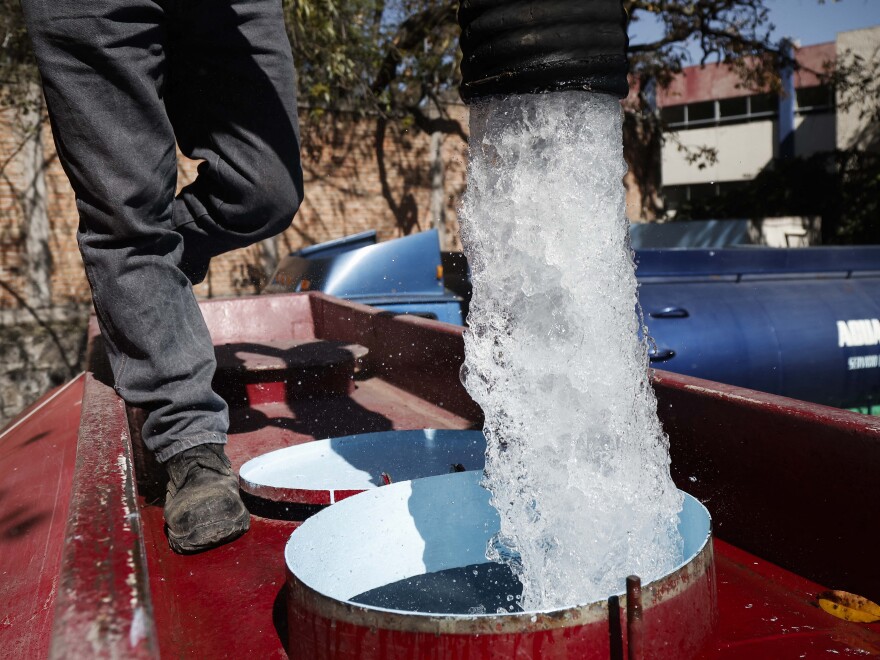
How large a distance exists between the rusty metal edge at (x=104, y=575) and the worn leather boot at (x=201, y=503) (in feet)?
1.11

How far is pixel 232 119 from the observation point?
61.2 inches

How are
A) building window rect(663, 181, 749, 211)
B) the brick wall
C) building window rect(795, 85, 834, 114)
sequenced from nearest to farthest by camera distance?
the brick wall → building window rect(795, 85, 834, 114) → building window rect(663, 181, 749, 211)

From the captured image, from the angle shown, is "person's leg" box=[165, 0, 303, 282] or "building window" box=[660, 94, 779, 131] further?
"building window" box=[660, 94, 779, 131]

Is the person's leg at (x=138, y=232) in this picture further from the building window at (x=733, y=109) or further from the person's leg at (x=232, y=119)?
the building window at (x=733, y=109)

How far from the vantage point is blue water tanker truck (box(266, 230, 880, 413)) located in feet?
13.0

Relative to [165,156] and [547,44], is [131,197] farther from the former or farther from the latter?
[547,44]

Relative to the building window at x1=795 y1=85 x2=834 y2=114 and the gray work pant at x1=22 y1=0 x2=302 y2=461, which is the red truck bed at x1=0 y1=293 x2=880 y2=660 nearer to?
the gray work pant at x1=22 y1=0 x2=302 y2=461

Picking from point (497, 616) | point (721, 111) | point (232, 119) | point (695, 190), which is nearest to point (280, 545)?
point (497, 616)

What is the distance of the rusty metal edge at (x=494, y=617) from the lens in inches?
27.7

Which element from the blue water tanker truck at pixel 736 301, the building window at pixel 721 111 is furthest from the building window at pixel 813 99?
the blue water tanker truck at pixel 736 301

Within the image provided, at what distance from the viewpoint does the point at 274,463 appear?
1.58 metres

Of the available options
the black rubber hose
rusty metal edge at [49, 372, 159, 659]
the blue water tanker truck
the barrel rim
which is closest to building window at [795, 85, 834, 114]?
the blue water tanker truck

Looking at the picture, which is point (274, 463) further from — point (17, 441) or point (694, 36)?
point (694, 36)

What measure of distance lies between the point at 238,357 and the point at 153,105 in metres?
1.22
